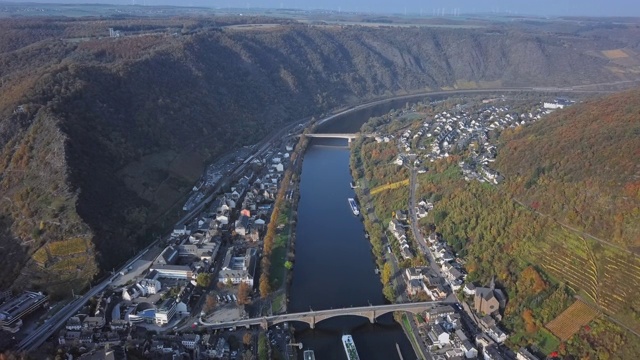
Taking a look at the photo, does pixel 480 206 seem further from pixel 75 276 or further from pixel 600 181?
pixel 75 276

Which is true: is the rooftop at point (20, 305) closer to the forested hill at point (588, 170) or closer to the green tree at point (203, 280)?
the green tree at point (203, 280)

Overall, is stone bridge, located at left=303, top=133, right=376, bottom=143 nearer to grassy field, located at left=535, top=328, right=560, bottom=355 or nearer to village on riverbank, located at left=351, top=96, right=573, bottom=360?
village on riverbank, located at left=351, top=96, right=573, bottom=360

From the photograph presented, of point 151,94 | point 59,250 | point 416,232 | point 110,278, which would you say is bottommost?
point 110,278

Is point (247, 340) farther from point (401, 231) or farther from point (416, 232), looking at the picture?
point (416, 232)

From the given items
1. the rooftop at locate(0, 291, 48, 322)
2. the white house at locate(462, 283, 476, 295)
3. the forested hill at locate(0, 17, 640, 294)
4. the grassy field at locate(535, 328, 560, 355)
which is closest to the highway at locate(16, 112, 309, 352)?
the forested hill at locate(0, 17, 640, 294)

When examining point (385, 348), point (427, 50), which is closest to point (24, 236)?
point (385, 348)

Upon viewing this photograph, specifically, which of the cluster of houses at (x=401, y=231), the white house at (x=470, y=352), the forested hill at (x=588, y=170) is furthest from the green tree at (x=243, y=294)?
the forested hill at (x=588, y=170)

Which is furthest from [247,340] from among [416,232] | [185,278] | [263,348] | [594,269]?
[594,269]
